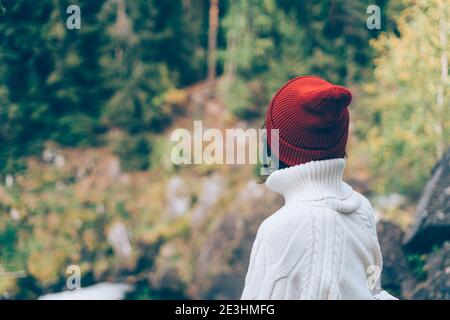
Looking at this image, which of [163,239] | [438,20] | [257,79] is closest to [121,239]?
[163,239]

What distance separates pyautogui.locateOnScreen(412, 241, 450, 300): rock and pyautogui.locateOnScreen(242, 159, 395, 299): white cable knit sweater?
4259 millimetres

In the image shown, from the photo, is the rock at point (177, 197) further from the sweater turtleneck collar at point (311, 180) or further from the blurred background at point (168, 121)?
the sweater turtleneck collar at point (311, 180)

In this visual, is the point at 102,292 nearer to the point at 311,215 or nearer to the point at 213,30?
the point at 213,30

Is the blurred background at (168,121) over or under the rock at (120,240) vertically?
over

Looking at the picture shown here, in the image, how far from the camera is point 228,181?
13.4 meters

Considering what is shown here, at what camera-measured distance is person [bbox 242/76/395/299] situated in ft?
5.08

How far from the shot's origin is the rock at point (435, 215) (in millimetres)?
6191

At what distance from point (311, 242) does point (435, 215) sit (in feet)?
16.9

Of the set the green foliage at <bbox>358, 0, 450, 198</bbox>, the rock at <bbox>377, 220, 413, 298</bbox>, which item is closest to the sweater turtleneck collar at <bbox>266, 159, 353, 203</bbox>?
the rock at <bbox>377, 220, 413, 298</bbox>

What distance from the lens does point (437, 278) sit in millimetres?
5988

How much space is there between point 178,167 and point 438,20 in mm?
8465

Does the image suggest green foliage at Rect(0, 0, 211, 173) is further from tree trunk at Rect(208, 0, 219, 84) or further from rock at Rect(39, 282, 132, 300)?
rock at Rect(39, 282, 132, 300)

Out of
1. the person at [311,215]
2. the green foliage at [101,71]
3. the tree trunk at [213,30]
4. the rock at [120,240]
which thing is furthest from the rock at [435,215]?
the tree trunk at [213,30]

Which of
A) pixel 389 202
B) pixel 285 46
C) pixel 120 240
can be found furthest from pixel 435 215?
pixel 285 46
